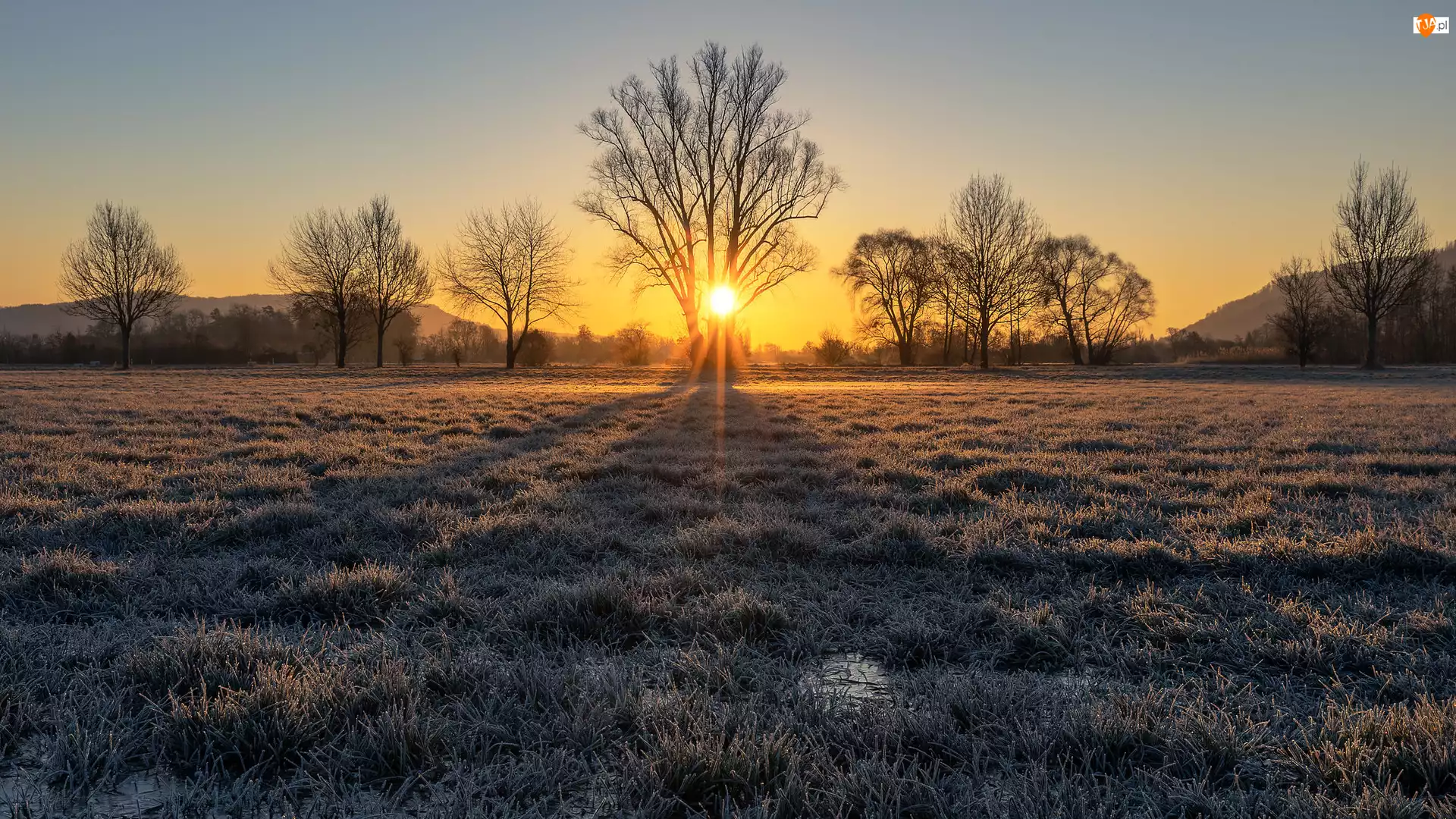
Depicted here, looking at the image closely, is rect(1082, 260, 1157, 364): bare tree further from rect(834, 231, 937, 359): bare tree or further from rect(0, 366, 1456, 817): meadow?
rect(0, 366, 1456, 817): meadow

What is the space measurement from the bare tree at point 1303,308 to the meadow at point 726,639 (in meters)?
46.9

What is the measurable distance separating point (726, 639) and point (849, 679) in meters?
0.54

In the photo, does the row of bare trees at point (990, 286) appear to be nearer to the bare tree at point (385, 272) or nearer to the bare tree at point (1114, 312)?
the bare tree at point (1114, 312)

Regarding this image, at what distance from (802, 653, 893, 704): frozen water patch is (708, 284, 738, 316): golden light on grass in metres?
33.8

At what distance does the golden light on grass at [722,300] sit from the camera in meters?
35.8

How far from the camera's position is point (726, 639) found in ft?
9.02

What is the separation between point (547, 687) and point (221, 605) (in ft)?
6.40

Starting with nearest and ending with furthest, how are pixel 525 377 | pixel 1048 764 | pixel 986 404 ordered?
pixel 1048 764 < pixel 986 404 < pixel 525 377

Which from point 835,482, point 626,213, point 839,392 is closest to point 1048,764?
point 835,482

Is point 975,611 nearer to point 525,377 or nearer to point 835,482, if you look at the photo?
point 835,482

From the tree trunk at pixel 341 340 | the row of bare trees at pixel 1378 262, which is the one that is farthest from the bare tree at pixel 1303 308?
the tree trunk at pixel 341 340

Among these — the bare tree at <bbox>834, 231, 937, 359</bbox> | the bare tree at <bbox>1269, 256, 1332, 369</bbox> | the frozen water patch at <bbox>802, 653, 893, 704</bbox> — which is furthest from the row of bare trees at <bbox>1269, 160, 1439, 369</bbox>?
the frozen water patch at <bbox>802, 653, 893, 704</bbox>

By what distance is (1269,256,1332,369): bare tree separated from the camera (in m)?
42.2

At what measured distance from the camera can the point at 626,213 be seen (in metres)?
35.1
